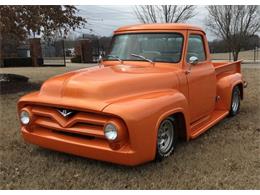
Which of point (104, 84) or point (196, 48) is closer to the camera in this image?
point (104, 84)

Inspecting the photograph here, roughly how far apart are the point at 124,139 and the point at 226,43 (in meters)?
26.7

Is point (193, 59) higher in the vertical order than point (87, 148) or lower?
higher

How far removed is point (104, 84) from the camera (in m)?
4.52

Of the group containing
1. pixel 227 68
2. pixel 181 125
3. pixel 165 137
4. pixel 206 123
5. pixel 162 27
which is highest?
pixel 162 27

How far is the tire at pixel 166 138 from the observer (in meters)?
4.67

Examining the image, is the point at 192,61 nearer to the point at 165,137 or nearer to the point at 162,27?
the point at 162,27

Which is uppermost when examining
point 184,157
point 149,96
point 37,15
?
point 37,15

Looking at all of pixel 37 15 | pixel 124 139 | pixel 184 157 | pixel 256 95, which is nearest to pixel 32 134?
pixel 124 139

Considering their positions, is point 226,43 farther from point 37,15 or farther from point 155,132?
point 155,132

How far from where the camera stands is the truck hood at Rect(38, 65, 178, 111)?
4.42m

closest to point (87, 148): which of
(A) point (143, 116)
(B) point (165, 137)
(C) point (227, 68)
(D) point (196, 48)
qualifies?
(A) point (143, 116)

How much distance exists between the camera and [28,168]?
4.63m

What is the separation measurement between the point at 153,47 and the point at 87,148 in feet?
7.01

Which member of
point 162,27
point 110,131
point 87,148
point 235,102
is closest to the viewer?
point 110,131
